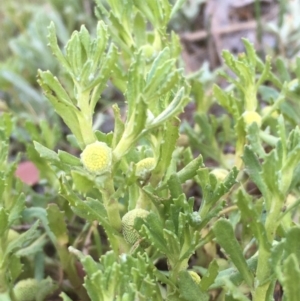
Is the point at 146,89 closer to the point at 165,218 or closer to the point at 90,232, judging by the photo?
the point at 165,218

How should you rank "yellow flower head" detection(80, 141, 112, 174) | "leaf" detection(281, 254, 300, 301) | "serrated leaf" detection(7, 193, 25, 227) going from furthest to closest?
"serrated leaf" detection(7, 193, 25, 227) → "yellow flower head" detection(80, 141, 112, 174) → "leaf" detection(281, 254, 300, 301)

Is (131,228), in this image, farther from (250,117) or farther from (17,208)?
(250,117)

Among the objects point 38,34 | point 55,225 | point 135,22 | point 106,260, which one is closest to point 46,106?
point 38,34

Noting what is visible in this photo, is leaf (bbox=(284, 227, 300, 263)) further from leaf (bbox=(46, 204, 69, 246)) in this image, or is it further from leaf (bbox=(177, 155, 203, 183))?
leaf (bbox=(46, 204, 69, 246))

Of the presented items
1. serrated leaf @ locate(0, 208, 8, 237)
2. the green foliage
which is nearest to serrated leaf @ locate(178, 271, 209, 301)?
the green foliage

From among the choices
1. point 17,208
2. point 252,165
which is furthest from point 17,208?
point 252,165

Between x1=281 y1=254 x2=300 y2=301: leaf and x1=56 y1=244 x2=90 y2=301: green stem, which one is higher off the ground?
x1=281 y1=254 x2=300 y2=301: leaf
